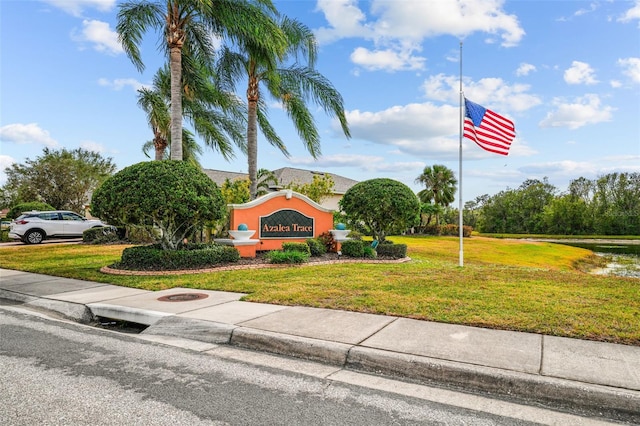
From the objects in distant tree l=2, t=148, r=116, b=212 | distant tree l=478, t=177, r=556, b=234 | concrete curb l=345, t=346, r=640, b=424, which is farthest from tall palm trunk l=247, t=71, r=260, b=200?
distant tree l=478, t=177, r=556, b=234

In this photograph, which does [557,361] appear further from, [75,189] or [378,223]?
[75,189]

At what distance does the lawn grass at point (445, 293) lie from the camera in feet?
17.6

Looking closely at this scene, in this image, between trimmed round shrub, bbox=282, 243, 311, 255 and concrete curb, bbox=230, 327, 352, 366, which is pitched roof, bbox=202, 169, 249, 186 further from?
concrete curb, bbox=230, 327, 352, 366

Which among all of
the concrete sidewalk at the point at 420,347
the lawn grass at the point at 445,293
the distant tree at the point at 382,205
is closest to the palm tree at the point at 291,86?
the distant tree at the point at 382,205

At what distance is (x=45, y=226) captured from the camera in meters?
21.4

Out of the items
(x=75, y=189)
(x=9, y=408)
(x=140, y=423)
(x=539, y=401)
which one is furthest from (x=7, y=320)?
(x=75, y=189)

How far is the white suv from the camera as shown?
20719 millimetres

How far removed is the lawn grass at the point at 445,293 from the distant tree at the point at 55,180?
961 inches

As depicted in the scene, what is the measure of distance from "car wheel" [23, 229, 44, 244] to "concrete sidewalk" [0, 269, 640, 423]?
17.1 m

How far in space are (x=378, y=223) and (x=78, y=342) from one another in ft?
36.7

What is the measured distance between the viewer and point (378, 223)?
15023mm

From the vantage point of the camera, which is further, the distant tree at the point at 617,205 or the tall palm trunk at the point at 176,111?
the distant tree at the point at 617,205

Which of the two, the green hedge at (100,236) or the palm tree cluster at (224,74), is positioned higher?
the palm tree cluster at (224,74)

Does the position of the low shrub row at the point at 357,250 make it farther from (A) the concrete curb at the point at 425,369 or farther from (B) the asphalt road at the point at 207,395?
(B) the asphalt road at the point at 207,395
